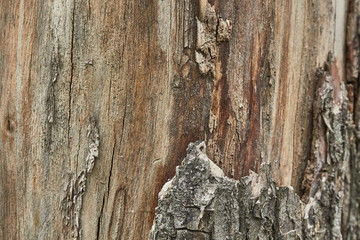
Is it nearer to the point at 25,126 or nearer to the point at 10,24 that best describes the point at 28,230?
the point at 25,126

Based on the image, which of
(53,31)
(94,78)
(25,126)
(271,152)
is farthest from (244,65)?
(25,126)

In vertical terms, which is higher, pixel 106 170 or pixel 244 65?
pixel 244 65

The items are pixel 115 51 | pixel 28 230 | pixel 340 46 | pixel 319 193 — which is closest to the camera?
pixel 115 51

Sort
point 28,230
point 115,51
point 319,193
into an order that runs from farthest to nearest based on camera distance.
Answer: point 319,193
point 28,230
point 115,51

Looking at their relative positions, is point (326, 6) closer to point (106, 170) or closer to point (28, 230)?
point (106, 170)

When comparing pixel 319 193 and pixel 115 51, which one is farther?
pixel 319 193

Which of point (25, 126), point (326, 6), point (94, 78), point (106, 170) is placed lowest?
point (106, 170)

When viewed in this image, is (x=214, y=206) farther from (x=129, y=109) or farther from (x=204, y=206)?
(x=129, y=109)

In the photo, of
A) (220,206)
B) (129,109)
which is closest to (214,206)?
(220,206)
